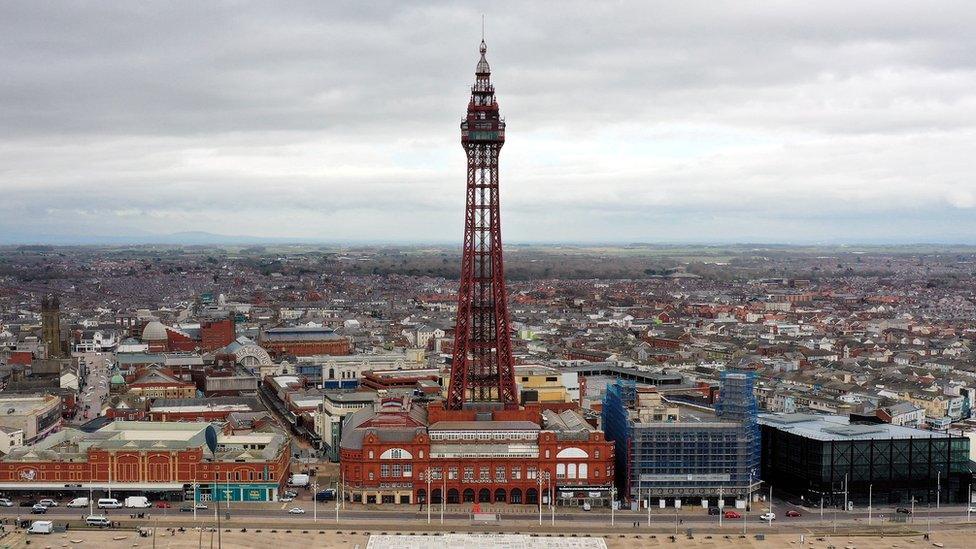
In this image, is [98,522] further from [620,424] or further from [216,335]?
[216,335]

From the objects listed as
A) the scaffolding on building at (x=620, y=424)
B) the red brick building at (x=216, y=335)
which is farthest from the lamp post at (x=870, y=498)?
the red brick building at (x=216, y=335)

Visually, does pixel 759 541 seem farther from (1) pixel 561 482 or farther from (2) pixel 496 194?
(2) pixel 496 194

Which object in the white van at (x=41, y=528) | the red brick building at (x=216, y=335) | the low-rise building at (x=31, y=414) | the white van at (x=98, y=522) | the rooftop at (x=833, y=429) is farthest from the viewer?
the red brick building at (x=216, y=335)

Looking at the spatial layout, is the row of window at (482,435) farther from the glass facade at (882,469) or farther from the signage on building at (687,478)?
the glass facade at (882,469)

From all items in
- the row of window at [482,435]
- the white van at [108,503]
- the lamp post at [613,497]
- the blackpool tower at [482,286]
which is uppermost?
the blackpool tower at [482,286]

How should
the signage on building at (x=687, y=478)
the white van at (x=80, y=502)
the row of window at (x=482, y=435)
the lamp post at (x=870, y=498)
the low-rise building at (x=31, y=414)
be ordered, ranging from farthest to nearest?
the low-rise building at (x=31, y=414)
the row of window at (x=482, y=435)
the signage on building at (x=687, y=478)
the white van at (x=80, y=502)
the lamp post at (x=870, y=498)

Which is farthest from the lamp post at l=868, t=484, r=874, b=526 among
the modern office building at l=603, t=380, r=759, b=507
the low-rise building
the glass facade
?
the low-rise building

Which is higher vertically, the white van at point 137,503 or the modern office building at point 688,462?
the modern office building at point 688,462

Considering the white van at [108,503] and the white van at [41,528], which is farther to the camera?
the white van at [108,503]
